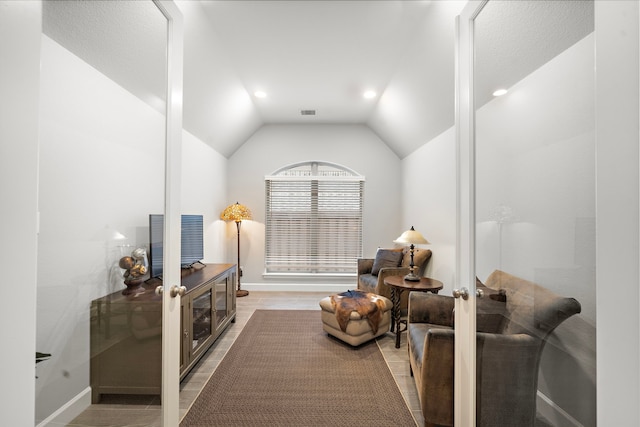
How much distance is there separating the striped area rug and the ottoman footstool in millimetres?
101

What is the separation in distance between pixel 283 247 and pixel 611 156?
15.4ft

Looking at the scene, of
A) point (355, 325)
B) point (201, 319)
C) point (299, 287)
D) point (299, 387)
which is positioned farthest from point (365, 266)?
point (201, 319)

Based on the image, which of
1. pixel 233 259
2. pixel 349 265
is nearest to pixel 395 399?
pixel 349 265

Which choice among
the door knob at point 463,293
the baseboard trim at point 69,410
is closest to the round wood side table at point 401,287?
the door knob at point 463,293

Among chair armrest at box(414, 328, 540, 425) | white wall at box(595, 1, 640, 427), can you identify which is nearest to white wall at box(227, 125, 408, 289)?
chair armrest at box(414, 328, 540, 425)

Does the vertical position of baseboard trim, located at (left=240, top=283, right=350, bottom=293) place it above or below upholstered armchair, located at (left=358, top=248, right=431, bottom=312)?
below

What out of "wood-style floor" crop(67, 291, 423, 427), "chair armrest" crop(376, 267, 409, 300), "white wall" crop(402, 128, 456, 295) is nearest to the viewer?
"wood-style floor" crop(67, 291, 423, 427)

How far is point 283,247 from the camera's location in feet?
16.7

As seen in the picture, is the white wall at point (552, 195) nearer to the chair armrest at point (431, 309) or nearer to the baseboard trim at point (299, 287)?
the chair armrest at point (431, 309)

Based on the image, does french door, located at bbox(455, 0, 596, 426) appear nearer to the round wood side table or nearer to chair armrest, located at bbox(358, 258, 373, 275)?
the round wood side table

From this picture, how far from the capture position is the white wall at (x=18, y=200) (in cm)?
59

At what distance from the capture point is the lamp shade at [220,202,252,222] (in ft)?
15.0

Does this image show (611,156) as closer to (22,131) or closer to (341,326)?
(22,131)

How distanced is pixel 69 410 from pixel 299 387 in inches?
62.2
